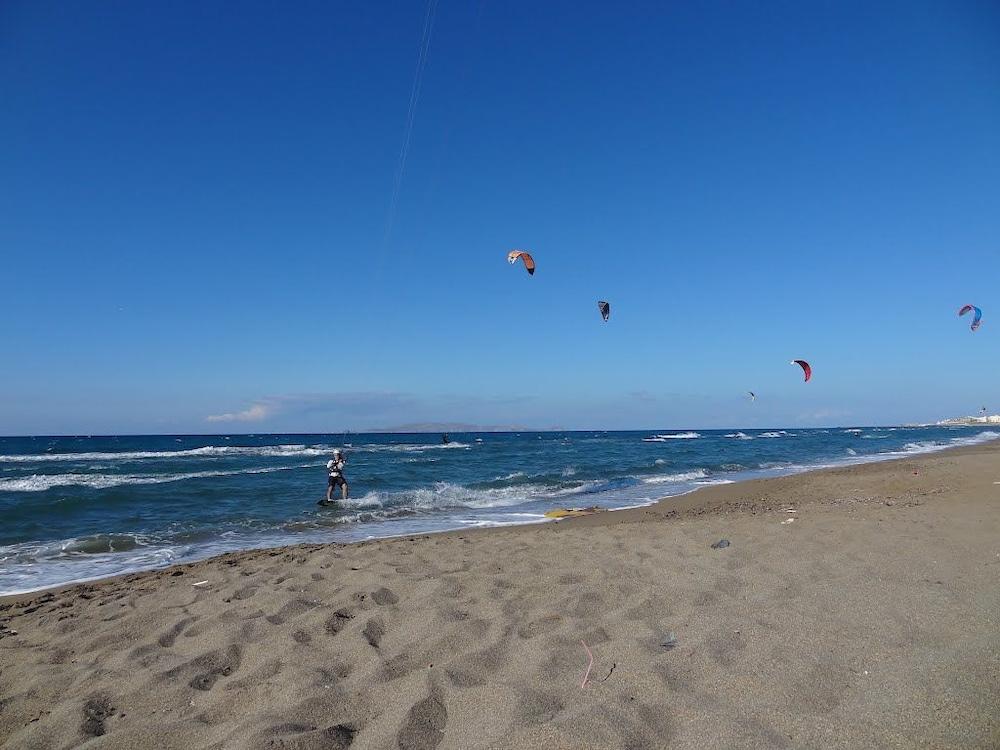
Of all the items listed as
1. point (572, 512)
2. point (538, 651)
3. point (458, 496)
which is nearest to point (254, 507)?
point (458, 496)

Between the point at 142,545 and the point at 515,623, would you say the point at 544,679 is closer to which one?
the point at 515,623

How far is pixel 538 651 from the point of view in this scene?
3410 mm

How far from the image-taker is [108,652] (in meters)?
3.86

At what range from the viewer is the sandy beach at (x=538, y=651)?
2.55m

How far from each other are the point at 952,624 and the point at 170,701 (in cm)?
453

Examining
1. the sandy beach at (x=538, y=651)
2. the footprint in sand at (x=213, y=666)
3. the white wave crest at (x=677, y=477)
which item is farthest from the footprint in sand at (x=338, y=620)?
the white wave crest at (x=677, y=477)

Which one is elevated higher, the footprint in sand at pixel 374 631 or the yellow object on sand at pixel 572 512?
the footprint in sand at pixel 374 631

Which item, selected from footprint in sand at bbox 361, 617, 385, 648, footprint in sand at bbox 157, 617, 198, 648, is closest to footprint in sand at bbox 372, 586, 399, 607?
footprint in sand at bbox 361, 617, 385, 648

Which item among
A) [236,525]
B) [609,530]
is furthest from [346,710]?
[236,525]

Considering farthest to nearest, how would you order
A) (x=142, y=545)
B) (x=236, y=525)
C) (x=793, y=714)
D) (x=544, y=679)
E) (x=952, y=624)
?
(x=236, y=525) < (x=142, y=545) < (x=952, y=624) < (x=544, y=679) < (x=793, y=714)

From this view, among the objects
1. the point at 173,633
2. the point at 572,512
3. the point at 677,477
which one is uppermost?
the point at 173,633

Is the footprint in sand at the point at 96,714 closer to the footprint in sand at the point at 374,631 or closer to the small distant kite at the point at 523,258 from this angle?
the footprint in sand at the point at 374,631

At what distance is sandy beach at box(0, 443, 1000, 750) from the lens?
2.55 meters

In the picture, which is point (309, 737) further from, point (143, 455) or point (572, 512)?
point (143, 455)
